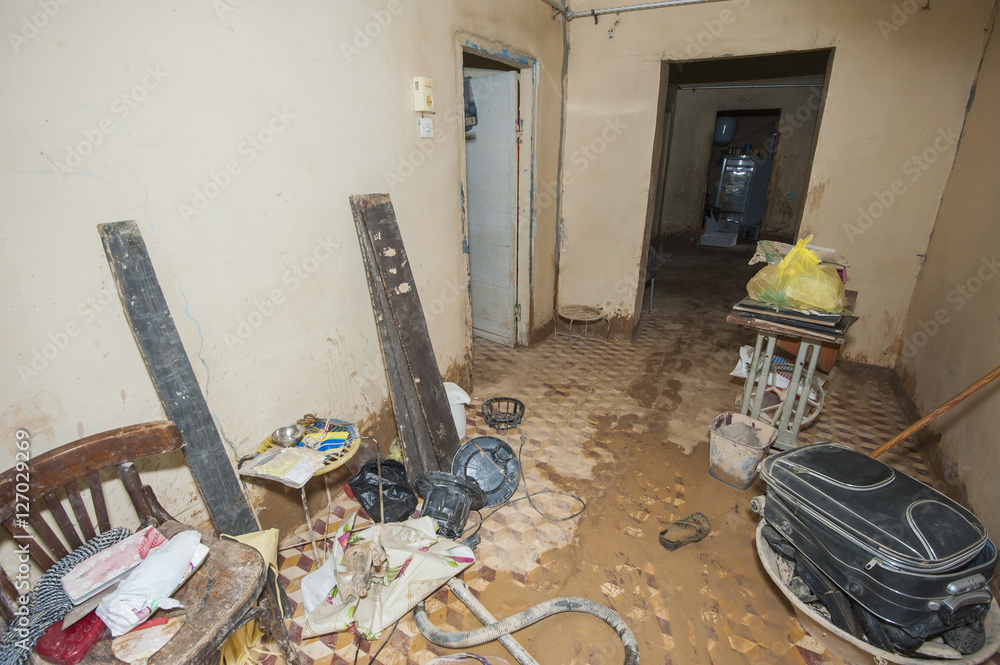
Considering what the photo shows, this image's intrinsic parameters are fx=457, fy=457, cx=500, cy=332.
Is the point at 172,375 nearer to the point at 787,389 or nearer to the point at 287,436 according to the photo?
the point at 287,436

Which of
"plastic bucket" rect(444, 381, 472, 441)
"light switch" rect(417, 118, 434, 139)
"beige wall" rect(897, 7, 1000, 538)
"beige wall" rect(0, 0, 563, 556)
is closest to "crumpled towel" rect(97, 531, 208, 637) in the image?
"beige wall" rect(0, 0, 563, 556)

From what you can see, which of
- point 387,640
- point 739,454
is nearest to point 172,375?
point 387,640

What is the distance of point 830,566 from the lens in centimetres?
167

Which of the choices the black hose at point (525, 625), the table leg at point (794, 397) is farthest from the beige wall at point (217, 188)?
A: the table leg at point (794, 397)

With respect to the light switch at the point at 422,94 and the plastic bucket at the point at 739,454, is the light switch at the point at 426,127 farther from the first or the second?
the plastic bucket at the point at 739,454

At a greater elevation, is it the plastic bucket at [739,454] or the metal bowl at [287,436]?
the metal bowl at [287,436]

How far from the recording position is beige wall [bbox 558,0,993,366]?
10.8ft

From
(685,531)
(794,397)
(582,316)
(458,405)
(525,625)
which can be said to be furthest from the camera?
(582,316)

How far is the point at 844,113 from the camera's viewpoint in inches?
139

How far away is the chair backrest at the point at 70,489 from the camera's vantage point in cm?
Result: 136

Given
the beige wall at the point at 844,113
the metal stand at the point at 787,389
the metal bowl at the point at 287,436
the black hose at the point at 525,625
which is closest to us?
the black hose at the point at 525,625

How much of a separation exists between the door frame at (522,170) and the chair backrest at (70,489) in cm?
220

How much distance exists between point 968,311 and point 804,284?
1127mm

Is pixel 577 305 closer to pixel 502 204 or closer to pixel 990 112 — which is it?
pixel 502 204
